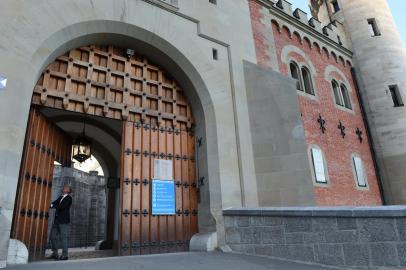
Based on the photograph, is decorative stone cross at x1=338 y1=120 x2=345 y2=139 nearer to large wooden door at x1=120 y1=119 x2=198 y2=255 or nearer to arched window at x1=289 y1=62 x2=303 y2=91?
arched window at x1=289 y1=62 x2=303 y2=91

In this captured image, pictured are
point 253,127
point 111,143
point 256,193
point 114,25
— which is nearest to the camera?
point 114,25

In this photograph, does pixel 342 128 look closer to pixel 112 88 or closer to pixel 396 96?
pixel 396 96

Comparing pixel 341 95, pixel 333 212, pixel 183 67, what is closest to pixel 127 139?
pixel 183 67

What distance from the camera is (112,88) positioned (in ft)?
20.3

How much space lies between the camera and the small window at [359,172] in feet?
35.9

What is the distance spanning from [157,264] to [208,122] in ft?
11.2

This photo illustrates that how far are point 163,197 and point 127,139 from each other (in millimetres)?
1331

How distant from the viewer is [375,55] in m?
13.3

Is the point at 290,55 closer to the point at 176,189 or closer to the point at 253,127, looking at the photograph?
the point at 253,127

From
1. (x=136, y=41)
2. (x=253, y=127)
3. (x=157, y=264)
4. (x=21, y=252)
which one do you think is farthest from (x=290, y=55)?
(x=21, y=252)

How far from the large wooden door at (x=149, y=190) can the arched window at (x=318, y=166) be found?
436 centimetres

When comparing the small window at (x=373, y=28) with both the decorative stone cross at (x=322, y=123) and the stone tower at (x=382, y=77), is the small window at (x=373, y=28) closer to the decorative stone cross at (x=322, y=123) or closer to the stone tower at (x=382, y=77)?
the stone tower at (x=382, y=77)

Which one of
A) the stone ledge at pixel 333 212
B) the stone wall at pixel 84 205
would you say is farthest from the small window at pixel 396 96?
the stone wall at pixel 84 205

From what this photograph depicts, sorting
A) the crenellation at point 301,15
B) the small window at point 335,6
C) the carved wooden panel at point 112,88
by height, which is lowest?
the carved wooden panel at point 112,88
